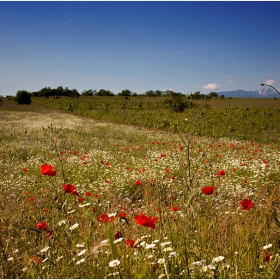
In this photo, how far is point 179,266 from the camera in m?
1.88

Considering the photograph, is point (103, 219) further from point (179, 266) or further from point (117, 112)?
point (117, 112)

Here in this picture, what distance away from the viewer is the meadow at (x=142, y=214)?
6.26 ft

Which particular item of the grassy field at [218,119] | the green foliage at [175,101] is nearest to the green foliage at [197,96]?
the green foliage at [175,101]

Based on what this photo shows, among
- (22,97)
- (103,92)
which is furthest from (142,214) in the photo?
(103,92)

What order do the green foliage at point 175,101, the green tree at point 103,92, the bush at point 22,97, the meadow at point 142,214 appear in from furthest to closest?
the green tree at point 103,92 → the bush at point 22,97 → the green foliage at point 175,101 → the meadow at point 142,214

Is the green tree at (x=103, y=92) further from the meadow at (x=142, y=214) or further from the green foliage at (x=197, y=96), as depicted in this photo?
the green foliage at (x=197, y=96)

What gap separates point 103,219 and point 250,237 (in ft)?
5.74

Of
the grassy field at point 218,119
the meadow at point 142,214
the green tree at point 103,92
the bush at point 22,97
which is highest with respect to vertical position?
the green tree at point 103,92

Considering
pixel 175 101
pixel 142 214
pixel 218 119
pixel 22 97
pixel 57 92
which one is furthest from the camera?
pixel 57 92

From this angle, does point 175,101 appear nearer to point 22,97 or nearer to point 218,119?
point 218,119

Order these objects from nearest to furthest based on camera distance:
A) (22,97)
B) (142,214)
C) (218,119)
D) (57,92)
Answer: (142,214) → (218,119) → (22,97) → (57,92)

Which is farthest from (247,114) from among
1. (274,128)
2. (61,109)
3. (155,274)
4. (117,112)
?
(61,109)

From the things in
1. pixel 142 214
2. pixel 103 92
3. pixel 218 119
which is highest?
pixel 103 92

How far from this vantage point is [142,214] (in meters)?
1.75
